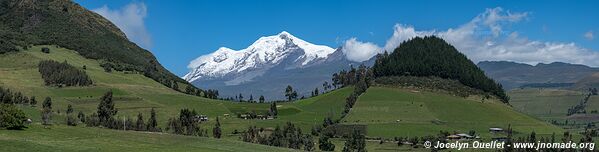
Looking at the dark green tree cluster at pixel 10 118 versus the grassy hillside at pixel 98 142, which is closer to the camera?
the grassy hillside at pixel 98 142

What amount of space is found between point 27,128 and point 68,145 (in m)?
29.4

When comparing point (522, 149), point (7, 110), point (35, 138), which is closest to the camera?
point (35, 138)

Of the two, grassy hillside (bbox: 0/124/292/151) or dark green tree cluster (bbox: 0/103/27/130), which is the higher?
dark green tree cluster (bbox: 0/103/27/130)

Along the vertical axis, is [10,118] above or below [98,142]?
above

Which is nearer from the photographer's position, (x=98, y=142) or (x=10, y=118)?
(x=98, y=142)

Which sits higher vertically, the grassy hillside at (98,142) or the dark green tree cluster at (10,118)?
the dark green tree cluster at (10,118)

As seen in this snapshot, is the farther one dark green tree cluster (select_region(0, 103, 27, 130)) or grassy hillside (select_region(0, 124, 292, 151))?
dark green tree cluster (select_region(0, 103, 27, 130))

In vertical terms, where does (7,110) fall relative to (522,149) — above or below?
above

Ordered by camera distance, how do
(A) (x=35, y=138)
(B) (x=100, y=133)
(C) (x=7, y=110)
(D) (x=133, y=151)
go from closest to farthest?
(D) (x=133, y=151) → (A) (x=35, y=138) → (C) (x=7, y=110) → (B) (x=100, y=133)

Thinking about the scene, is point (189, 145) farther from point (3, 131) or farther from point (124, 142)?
point (3, 131)

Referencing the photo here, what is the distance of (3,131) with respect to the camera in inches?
4897

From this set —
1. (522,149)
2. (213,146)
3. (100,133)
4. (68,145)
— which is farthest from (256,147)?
(522,149)

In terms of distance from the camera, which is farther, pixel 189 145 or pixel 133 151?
pixel 189 145

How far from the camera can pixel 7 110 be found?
129000 millimetres
